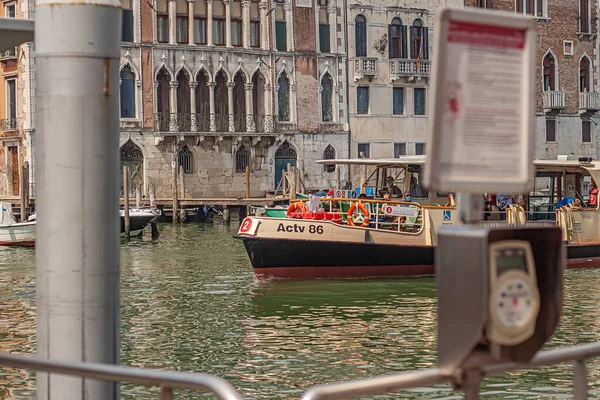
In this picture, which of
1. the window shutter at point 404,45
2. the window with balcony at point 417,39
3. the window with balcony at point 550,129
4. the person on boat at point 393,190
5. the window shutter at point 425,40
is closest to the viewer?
the person on boat at point 393,190

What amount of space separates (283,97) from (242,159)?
8.88 feet

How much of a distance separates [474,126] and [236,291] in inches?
589

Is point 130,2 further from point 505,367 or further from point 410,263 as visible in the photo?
point 505,367

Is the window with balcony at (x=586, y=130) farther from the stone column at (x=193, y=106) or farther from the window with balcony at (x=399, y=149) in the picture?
the stone column at (x=193, y=106)

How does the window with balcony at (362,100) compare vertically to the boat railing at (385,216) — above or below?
above

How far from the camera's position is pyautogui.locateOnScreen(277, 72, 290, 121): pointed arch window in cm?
4034

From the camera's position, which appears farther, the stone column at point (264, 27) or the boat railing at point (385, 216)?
the stone column at point (264, 27)

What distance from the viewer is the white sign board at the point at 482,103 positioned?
9.73ft

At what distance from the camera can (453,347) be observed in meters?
3.04

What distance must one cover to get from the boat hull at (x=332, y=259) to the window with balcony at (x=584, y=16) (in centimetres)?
2877

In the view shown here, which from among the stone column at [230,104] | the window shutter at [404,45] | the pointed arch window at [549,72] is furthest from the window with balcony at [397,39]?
the pointed arch window at [549,72]

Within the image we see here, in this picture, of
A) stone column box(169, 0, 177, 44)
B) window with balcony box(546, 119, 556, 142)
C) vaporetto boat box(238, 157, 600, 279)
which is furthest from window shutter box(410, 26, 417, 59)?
vaporetto boat box(238, 157, 600, 279)

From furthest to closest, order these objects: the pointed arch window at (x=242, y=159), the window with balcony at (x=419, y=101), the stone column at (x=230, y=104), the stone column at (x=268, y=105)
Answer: the window with balcony at (x=419, y=101)
the stone column at (x=268, y=105)
the pointed arch window at (x=242, y=159)
the stone column at (x=230, y=104)

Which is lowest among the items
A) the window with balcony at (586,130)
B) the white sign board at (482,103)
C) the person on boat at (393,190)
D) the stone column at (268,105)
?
the person on boat at (393,190)
